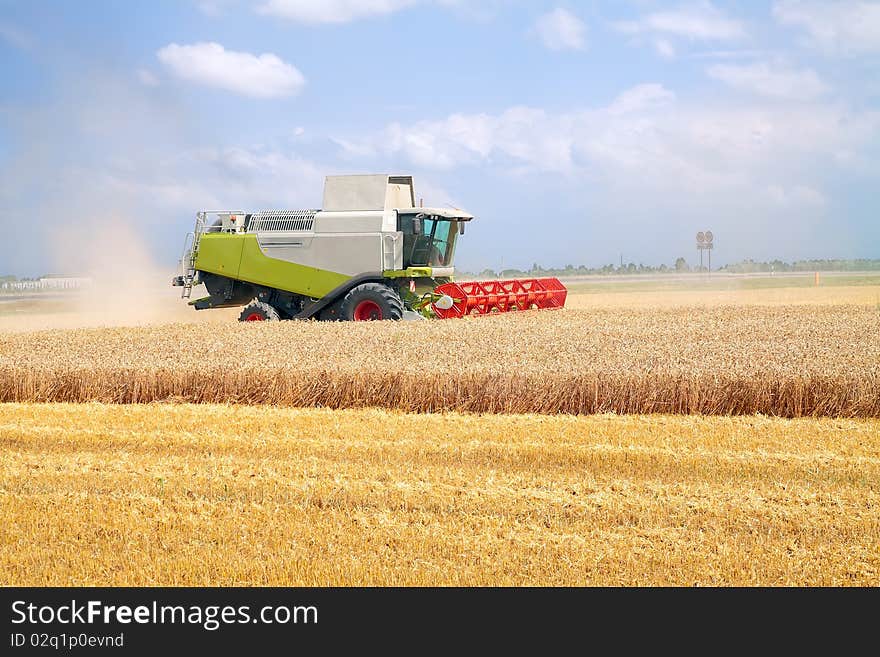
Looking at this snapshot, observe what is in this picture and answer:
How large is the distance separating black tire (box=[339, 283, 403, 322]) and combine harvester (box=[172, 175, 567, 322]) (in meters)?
0.02


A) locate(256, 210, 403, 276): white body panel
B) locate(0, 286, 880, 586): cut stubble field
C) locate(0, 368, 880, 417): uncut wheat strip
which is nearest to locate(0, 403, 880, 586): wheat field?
locate(0, 286, 880, 586): cut stubble field

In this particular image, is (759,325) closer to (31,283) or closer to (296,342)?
(296,342)

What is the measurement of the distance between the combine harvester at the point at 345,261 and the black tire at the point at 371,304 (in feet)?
0.06

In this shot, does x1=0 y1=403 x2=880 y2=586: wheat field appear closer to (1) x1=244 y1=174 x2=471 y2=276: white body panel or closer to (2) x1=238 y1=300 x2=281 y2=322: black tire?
(1) x1=244 y1=174 x2=471 y2=276: white body panel

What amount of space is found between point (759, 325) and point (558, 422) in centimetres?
765

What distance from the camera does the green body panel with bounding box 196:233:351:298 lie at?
1856cm

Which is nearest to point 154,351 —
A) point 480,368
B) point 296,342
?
point 296,342

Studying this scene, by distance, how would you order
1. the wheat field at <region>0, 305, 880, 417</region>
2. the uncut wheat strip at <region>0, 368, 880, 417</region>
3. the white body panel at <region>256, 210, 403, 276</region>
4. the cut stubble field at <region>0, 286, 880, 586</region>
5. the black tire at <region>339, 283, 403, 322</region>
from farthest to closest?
the white body panel at <region>256, 210, 403, 276</region> → the black tire at <region>339, 283, 403, 322</region> → the wheat field at <region>0, 305, 880, 417</region> → the uncut wheat strip at <region>0, 368, 880, 417</region> → the cut stubble field at <region>0, 286, 880, 586</region>

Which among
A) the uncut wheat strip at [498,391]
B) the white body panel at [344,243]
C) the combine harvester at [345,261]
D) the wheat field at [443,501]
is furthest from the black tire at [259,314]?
the wheat field at [443,501]

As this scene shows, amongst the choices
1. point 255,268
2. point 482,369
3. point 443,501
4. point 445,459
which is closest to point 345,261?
point 255,268

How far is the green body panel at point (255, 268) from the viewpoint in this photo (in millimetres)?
18562

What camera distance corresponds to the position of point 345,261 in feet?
60.0

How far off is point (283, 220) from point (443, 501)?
44.6ft

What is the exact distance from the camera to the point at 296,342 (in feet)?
43.3
